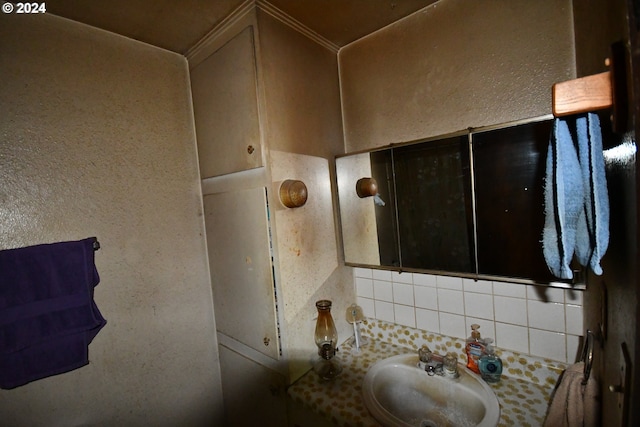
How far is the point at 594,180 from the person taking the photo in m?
0.42

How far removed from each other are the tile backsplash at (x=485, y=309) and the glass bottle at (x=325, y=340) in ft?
1.04

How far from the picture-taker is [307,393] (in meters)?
0.94

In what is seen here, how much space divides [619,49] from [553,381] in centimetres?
106

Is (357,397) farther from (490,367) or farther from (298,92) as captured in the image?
(298,92)

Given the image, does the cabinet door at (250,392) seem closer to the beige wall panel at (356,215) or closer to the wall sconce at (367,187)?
the beige wall panel at (356,215)

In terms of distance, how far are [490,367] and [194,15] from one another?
1756 mm

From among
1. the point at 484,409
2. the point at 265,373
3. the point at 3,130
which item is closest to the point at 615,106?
the point at 484,409

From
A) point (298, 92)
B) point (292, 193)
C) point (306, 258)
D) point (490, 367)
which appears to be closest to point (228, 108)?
point (298, 92)

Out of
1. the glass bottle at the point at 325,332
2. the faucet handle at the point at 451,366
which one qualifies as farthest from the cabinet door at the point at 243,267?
the faucet handle at the point at 451,366

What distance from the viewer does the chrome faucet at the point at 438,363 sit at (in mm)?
959

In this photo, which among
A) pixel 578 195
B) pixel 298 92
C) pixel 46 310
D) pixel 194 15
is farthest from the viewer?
pixel 298 92

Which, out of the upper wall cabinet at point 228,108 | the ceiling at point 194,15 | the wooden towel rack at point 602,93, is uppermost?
the ceiling at point 194,15

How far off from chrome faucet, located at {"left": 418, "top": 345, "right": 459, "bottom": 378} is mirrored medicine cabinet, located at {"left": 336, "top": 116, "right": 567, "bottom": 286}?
33 centimetres

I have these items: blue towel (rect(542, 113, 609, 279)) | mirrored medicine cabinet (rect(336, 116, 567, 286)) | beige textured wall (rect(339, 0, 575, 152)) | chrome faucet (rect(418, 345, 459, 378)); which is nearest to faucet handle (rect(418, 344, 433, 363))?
chrome faucet (rect(418, 345, 459, 378))
